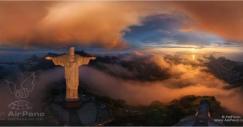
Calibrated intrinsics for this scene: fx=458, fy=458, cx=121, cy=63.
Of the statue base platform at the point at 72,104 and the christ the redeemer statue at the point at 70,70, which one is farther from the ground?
the christ the redeemer statue at the point at 70,70

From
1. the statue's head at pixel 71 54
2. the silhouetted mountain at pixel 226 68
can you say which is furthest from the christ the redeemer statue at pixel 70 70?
the silhouetted mountain at pixel 226 68

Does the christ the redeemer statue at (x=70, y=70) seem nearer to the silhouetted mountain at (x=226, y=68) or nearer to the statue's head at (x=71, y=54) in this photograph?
the statue's head at (x=71, y=54)

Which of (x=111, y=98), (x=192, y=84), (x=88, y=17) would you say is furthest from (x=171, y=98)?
(x=88, y=17)

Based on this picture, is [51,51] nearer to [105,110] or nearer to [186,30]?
[105,110]

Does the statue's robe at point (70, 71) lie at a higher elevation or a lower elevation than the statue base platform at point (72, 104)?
higher

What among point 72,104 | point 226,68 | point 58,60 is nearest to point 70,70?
point 58,60

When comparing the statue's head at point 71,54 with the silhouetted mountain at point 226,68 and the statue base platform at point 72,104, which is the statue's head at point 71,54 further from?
the silhouetted mountain at point 226,68

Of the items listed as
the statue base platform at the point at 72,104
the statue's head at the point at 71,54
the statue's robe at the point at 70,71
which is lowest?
the statue base platform at the point at 72,104

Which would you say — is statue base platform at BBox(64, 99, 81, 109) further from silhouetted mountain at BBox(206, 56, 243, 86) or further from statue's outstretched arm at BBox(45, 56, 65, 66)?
silhouetted mountain at BBox(206, 56, 243, 86)

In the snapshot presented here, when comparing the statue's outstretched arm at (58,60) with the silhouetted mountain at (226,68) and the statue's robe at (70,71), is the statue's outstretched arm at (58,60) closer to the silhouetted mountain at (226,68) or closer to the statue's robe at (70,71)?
the statue's robe at (70,71)

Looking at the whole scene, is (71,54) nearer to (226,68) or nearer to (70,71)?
(70,71)

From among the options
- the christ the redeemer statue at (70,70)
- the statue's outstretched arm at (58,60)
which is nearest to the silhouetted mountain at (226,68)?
the christ the redeemer statue at (70,70)
